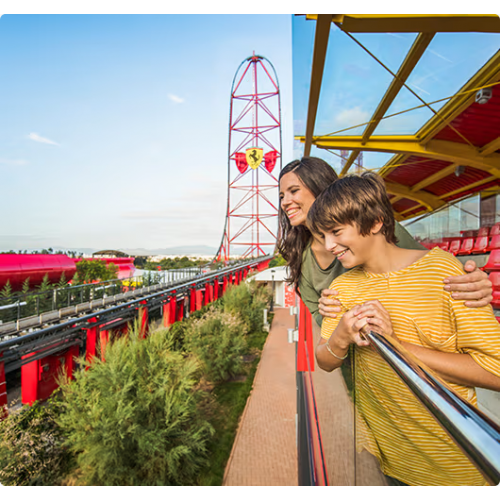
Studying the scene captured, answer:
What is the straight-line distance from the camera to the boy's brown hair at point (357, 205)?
28.5 inches

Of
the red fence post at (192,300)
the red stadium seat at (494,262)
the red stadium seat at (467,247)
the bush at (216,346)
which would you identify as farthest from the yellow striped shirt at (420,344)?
the red fence post at (192,300)

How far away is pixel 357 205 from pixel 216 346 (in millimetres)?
7062

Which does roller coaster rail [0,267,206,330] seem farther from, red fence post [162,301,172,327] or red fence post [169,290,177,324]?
red fence post [162,301,172,327]

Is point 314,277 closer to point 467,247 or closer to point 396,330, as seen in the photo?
point 396,330

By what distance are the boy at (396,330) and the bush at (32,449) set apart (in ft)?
13.6

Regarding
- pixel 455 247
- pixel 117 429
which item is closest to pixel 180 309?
pixel 117 429

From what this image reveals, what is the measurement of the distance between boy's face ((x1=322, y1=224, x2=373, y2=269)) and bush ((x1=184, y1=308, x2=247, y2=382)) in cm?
659

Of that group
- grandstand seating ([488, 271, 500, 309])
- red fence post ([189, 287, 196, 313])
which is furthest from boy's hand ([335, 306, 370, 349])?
red fence post ([189, 287, 196, 313])

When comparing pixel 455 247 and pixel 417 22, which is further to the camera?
pixel 455 247

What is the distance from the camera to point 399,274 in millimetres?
730

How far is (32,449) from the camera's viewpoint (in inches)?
147

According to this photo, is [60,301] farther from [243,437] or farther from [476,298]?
[476,298]

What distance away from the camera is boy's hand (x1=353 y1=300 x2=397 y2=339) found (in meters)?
0.58

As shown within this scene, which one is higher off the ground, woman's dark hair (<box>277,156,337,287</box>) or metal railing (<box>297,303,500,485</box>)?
woman's dark hair (<box>277,156,337,287</box>)
